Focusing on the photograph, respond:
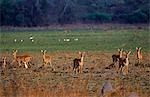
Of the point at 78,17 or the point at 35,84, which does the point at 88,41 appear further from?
the point at 35,84

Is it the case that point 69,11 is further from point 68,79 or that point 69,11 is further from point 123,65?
point 68,79

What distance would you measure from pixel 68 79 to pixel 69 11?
100 feet

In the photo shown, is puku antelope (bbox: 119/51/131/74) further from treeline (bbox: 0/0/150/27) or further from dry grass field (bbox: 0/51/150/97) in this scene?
treeline (bbox: 0/0/150/27)

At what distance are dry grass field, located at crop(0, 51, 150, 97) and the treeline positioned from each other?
20138 mm

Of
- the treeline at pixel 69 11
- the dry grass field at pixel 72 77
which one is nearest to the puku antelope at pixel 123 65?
the dry grass field at pixel 72 77

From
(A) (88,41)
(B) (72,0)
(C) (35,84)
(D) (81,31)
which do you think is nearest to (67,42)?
(A) (88,41)

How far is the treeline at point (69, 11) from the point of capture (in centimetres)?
4156

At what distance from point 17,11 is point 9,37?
5927mm

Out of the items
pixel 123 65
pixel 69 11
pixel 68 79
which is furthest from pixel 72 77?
pixel 69 11

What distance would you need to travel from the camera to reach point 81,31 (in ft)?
140

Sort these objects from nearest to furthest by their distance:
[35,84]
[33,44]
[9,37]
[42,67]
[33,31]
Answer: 1. [35,84]
2. [42,67]
3. [33,44]
4. [9,37]
5. [33,31]

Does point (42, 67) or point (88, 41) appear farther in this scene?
point (88, 41)

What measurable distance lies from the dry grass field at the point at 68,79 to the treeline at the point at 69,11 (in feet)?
66.1

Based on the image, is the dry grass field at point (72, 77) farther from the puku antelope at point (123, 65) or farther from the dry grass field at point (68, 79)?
the puku antelope at point (123, 65)
